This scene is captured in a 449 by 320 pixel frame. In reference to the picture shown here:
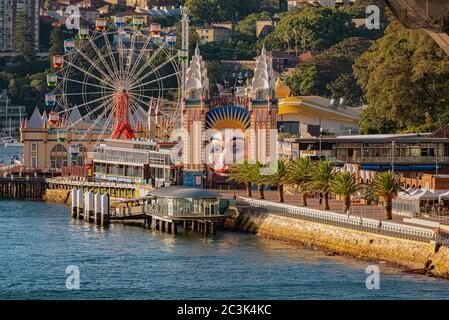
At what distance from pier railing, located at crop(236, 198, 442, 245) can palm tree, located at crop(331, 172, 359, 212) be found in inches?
41.1

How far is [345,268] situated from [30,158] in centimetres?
6503

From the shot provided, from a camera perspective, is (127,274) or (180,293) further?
(127,274)

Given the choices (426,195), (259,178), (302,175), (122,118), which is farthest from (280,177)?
(122,118)

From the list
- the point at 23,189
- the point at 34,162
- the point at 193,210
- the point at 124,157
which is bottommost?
the point at 193,210

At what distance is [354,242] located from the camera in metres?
59.0

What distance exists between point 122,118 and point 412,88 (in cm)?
2173

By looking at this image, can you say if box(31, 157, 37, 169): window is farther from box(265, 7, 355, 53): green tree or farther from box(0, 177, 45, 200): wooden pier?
box(265, 7, 355, 53): green tree

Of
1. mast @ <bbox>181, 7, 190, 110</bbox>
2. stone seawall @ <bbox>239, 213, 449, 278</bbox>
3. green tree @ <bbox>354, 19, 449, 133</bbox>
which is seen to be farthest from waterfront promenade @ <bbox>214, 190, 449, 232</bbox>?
green tree @ <bbox>354, 19, 449, 133</bbox>

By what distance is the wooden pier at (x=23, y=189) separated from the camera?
105 meters

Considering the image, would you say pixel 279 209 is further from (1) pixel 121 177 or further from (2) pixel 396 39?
(2) pixel 396 39

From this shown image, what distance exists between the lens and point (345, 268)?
175ft

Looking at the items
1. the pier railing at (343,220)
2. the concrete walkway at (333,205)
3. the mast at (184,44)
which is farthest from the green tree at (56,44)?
the pier railing at (343,220)

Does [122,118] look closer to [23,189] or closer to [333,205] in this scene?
[23,189]
